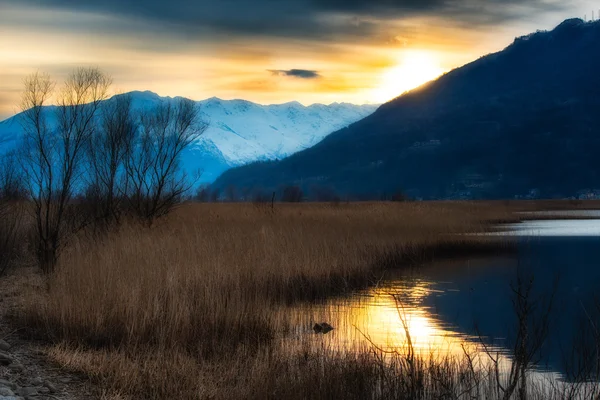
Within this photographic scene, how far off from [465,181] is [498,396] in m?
166

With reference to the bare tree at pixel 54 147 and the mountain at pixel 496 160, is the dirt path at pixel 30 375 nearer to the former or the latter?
the bare tree at pixel 54 147

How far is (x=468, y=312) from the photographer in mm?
13547

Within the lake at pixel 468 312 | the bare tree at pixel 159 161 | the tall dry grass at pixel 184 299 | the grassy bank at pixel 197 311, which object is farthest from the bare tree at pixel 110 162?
the lake at pixel 468 312

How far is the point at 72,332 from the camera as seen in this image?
9.01 meters

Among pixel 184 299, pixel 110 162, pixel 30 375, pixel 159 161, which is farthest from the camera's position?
pixel 159 161

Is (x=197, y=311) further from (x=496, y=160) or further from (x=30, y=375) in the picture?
(x=496, y=160)

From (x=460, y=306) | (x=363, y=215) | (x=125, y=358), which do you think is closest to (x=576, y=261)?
(x=363, y=215)

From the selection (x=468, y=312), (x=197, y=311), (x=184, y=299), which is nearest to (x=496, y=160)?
(x=468, y=312)

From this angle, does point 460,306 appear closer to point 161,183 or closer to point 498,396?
point 498,396

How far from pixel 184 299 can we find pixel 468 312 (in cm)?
642

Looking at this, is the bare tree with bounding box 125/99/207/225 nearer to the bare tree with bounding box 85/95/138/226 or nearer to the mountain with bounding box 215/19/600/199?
the bare tree with bounding box 85/95/138/226

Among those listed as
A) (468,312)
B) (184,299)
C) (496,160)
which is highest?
(496,160)

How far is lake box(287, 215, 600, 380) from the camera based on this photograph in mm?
9562

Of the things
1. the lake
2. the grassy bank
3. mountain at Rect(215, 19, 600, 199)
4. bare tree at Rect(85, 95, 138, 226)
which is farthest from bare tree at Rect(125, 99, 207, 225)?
mountain at Rect(215, 19, 600, 199)
